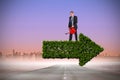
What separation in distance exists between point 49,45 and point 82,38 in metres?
1.21

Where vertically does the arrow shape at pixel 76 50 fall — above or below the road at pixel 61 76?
above

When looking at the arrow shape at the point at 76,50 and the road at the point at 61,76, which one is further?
the road at the point at 61,76

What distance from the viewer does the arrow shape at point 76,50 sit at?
12781 millimetres

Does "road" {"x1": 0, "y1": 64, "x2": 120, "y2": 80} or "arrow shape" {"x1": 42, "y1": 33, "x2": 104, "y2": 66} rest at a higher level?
"arrow shape" {"x1": 42, "y1": 33, "x2": 104, "y2": 66}

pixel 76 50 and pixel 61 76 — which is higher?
pixel 76 50

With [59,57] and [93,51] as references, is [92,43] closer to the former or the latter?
[93,51]

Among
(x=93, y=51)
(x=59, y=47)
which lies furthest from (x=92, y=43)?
(x=59, y=47)

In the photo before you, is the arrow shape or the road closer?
the arrow shape

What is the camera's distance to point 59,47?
42.3 ft

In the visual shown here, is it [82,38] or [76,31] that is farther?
[76,31]

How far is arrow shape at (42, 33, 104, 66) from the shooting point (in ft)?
41.9

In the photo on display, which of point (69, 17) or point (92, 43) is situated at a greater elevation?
point (69, 17)

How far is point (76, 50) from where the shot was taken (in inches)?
505

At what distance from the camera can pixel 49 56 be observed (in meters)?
12.8
